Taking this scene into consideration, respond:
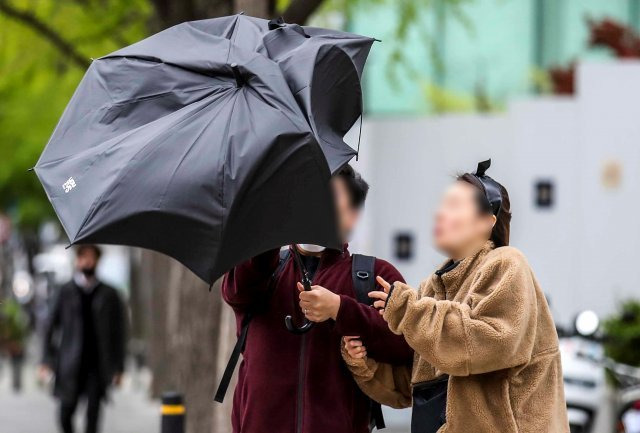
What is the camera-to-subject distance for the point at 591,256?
13766mm

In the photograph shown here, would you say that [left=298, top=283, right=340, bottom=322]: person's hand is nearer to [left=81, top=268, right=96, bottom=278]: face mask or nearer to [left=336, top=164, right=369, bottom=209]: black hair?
[left=336, top=164, right=369, bottom=209]: black hair

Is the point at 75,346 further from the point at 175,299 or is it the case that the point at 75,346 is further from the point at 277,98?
the point at 277,98

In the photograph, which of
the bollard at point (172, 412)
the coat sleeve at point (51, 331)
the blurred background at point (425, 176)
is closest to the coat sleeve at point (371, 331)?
the bollard at point (172, 412)

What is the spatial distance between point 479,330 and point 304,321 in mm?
833

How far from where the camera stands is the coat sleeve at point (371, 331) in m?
4.49

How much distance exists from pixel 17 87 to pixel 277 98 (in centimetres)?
1212

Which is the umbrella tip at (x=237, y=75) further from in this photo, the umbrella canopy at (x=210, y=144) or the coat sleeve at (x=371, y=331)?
the coat sleeve at (x=371, y=331)

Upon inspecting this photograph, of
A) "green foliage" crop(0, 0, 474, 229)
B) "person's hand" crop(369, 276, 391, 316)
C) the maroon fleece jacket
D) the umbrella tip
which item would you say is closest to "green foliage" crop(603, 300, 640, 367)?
"green foliage" crop(0, 0, 474, 229)

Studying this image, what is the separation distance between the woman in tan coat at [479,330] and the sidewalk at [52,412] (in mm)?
9647

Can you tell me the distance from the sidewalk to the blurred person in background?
304 centimetres

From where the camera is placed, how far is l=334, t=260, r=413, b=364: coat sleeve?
177 inches

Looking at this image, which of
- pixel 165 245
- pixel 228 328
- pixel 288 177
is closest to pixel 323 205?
pixel 288 177

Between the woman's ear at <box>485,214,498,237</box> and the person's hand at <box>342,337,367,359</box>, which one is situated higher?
the woman's ear at <box>485,214,498,237</box>

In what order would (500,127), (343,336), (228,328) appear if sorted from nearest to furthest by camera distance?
(343,336) → (228,328) → (500,127)
